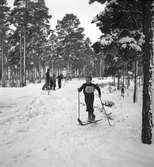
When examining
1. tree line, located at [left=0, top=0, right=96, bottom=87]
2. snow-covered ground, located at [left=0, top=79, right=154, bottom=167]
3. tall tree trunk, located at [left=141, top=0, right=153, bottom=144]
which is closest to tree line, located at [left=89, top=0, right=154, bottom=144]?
tall tree trunk, located at [left=141, top=0, right=153, bottom=144]

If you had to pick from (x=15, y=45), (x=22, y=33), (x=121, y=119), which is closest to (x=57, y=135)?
(x=121, y=119)

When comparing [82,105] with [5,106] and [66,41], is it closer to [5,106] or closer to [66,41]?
[5,106]

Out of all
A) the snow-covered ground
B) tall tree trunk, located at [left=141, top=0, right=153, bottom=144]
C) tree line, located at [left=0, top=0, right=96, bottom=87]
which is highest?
tree line, located at [left=0, top=0, right=96, bottom=87]

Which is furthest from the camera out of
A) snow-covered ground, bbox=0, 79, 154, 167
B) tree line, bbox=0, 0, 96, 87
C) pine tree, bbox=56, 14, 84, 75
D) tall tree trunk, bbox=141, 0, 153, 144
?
pine tree, bbox=56, 14, 84, 75

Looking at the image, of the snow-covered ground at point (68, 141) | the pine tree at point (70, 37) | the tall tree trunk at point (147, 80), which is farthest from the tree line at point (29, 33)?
the tall tree trunk at point (147, 80)

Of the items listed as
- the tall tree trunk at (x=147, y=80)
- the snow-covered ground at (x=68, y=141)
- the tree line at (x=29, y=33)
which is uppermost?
the tree line at (x=29, y=33)

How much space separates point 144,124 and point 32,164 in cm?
400

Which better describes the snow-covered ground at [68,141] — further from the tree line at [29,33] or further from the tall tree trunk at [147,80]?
the tree line at [29,33]

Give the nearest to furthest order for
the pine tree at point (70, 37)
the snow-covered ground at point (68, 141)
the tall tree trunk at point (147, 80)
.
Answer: the snow-covered ground at point (68, 141) → the tall tree trunk at point (147, 80) → the pine tree at point (70, 37)

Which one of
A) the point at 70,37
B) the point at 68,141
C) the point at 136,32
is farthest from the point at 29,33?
the point at 68,141

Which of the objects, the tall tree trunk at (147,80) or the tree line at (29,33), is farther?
the tree line at (29,33)

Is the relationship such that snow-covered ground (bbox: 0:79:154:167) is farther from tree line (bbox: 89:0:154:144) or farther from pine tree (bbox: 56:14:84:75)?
pine tree (bbox: 56:14:84:75)

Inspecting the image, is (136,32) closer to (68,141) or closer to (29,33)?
(68,141)

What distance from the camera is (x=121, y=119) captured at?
10805mm
